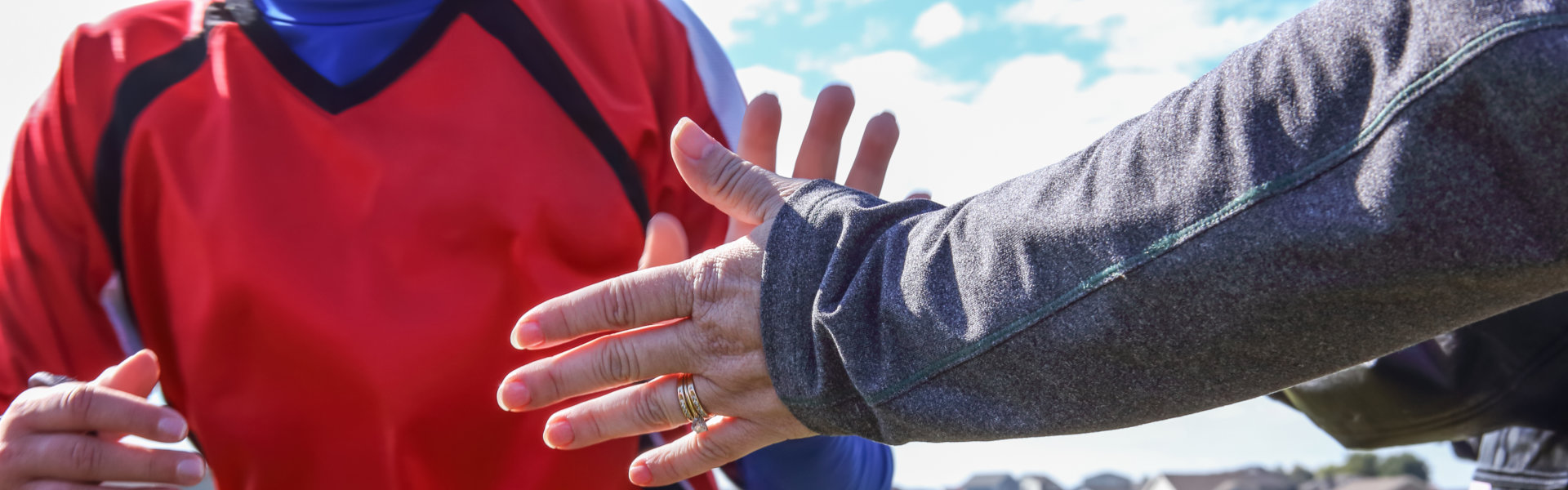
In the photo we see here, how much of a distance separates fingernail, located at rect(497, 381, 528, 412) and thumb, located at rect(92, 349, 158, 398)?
2.14 ft

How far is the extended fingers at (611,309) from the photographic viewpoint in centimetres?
123

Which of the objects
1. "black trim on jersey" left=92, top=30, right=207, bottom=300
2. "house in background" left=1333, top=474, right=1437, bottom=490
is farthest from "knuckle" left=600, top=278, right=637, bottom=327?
"house in background" left=1333, top=474, right=1437, bottom=490

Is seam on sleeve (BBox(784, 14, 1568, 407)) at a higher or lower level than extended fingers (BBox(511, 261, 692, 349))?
higher

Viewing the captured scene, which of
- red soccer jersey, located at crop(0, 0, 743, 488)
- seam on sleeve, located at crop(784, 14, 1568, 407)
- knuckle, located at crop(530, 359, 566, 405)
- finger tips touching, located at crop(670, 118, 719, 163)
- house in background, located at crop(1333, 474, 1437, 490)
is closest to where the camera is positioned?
seam on sleeve, located at crop(784, 14, 1568, 407)

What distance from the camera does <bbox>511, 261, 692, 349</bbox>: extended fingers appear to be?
123 centimetres

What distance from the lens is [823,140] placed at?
166 cm

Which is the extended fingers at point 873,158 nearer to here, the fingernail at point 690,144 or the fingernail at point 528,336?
the fingernail at point 690,144

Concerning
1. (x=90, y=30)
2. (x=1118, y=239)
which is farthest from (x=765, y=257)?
(x=90, y=30)

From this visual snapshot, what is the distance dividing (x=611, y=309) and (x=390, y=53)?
0.90 meters

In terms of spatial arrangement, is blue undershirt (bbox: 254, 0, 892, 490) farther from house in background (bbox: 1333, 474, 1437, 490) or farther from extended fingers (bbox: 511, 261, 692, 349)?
house in background (bbox: 1333, 474, 1437, 490)

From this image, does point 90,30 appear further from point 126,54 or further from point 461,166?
point 461,166

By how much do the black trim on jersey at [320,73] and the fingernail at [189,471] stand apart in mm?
652

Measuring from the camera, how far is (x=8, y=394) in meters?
1.63

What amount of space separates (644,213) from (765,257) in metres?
0.65
